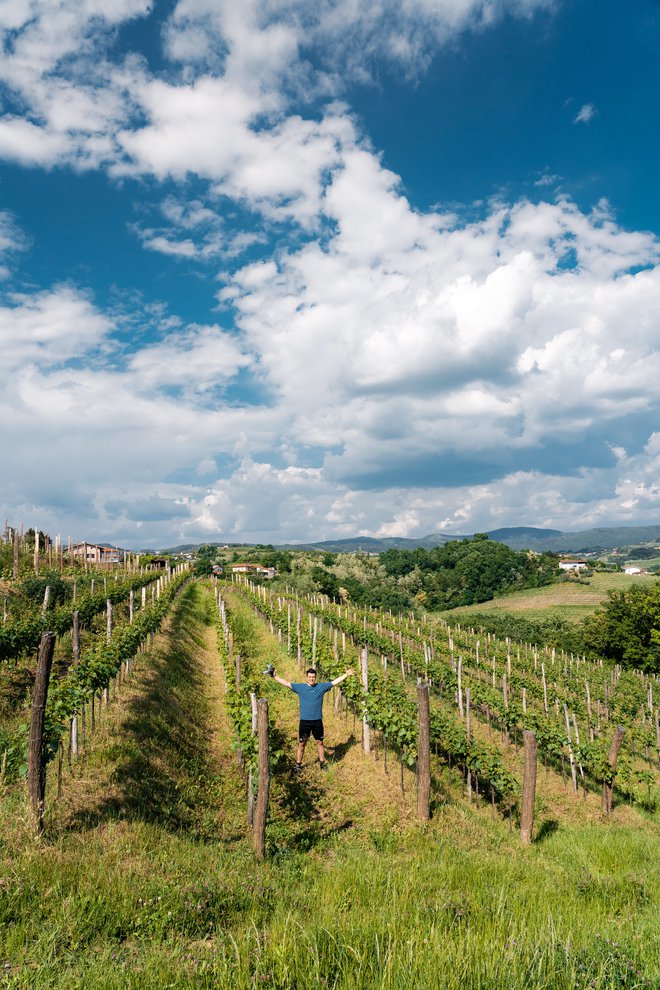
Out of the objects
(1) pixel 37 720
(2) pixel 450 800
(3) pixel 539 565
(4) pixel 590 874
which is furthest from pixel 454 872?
(3) pixel 539 565

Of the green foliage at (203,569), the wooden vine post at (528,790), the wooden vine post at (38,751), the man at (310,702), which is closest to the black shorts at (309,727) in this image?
the man at (310,702)

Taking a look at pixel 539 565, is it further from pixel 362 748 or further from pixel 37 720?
pixel 37 720

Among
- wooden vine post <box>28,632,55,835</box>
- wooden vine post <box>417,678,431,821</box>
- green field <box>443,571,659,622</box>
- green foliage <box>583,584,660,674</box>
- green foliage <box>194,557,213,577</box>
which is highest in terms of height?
wooden vine post <box>28,632,55,835</box>

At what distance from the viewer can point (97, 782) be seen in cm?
779

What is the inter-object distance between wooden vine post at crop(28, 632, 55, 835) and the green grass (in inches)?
8.8

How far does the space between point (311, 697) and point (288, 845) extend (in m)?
2.61


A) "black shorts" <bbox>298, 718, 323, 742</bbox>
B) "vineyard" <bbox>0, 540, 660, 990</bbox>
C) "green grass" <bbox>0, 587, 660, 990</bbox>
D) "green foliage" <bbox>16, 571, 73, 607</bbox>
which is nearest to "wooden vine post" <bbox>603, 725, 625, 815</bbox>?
"vineyard" <bbox>0, 540, 660, 990</bbox>

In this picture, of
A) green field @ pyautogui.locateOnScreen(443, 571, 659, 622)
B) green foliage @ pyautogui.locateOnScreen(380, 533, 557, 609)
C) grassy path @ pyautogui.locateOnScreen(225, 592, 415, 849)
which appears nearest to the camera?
grassy path @ pyautogui.locateOnScreen(225, 592, 415, 849)

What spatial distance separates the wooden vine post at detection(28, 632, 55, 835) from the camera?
5.86 metres

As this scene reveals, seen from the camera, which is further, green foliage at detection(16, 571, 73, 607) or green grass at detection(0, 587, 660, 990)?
green foliage at detection(16, 571, 73, 607)

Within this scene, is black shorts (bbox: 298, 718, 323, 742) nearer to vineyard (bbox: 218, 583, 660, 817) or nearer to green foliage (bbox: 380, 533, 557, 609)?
vineyard (bbox: 218, 583, 660, 817)

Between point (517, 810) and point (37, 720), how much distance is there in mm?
10699

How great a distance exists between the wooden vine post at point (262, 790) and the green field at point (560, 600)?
6222 centimetres

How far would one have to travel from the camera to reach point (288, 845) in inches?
299
